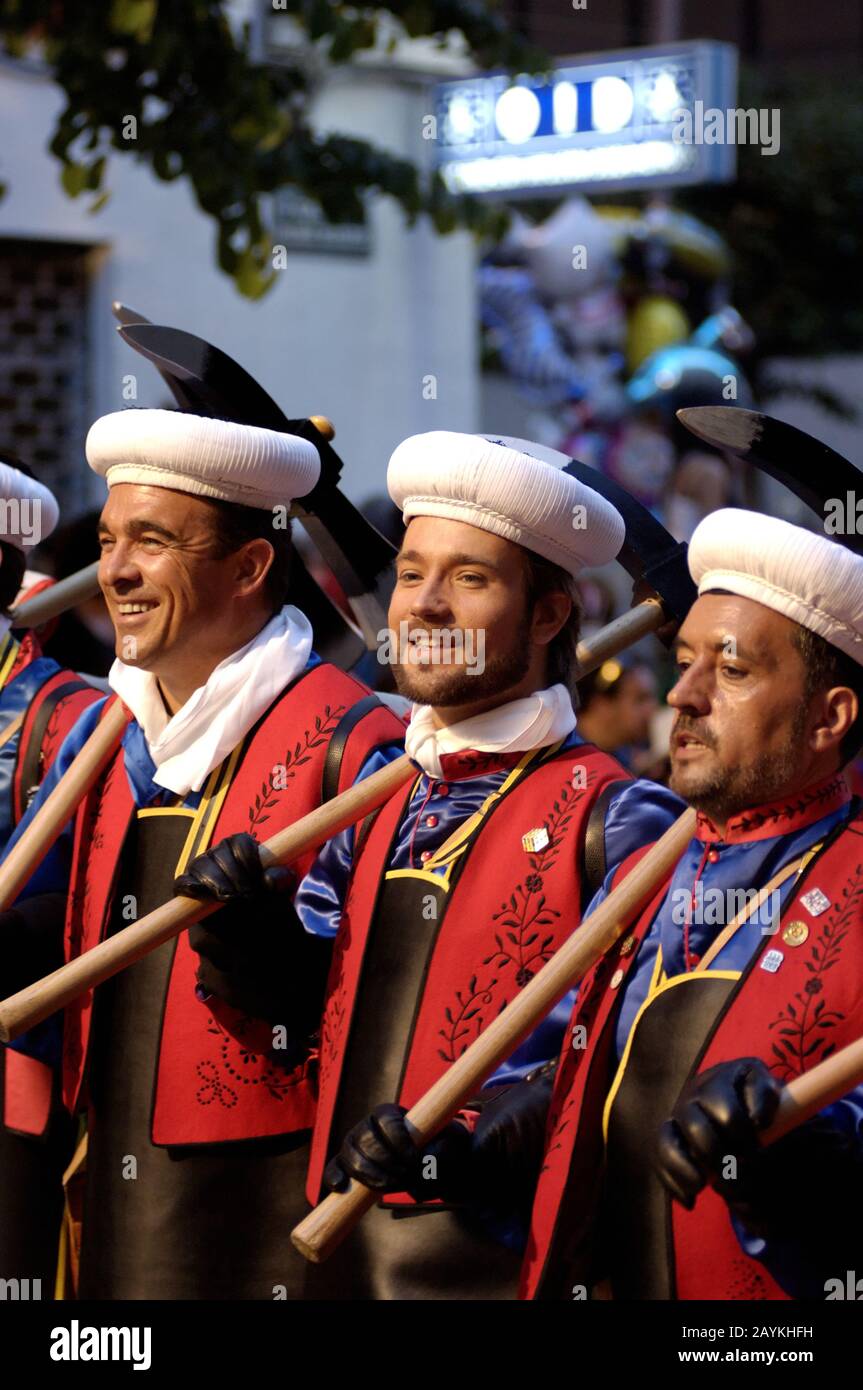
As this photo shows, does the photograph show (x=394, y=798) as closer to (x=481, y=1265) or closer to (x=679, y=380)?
(x=481, y=1265)

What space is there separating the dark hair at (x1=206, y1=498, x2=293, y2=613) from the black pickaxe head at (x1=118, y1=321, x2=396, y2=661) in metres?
0.15

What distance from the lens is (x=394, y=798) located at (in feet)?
11.2

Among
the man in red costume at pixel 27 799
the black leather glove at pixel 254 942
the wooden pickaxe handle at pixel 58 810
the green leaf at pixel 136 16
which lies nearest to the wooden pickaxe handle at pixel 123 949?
the black leather glove at pixel 254 942

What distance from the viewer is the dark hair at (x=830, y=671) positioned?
2.92 metres

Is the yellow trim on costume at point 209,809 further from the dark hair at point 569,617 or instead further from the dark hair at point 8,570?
the dark hair at point 8,570

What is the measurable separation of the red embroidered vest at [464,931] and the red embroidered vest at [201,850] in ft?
0.68

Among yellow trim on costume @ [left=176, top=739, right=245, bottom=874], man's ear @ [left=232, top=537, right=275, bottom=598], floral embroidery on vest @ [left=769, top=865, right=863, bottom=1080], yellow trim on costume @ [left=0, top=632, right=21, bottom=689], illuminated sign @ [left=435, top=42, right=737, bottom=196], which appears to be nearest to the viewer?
floral embroidery on vest @ [left=769, top=865, right=863, bottom=1080]

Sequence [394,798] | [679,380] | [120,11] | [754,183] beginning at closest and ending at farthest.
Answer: [394,798], [120,11], [679,380], [754,183]

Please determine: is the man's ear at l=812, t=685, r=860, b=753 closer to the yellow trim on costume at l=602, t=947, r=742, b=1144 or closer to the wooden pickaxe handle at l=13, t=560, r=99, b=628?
the yellow trim on costume at l=602, t=947, r=742, b=1144

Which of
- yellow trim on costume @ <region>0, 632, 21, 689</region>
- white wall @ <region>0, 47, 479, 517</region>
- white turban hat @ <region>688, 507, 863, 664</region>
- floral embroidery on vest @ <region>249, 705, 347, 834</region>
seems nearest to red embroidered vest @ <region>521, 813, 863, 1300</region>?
white turban hat @ <region>688, 507, 863, 664</region>

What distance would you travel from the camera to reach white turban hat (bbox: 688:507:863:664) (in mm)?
2910

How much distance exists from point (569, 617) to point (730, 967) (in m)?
0.81
